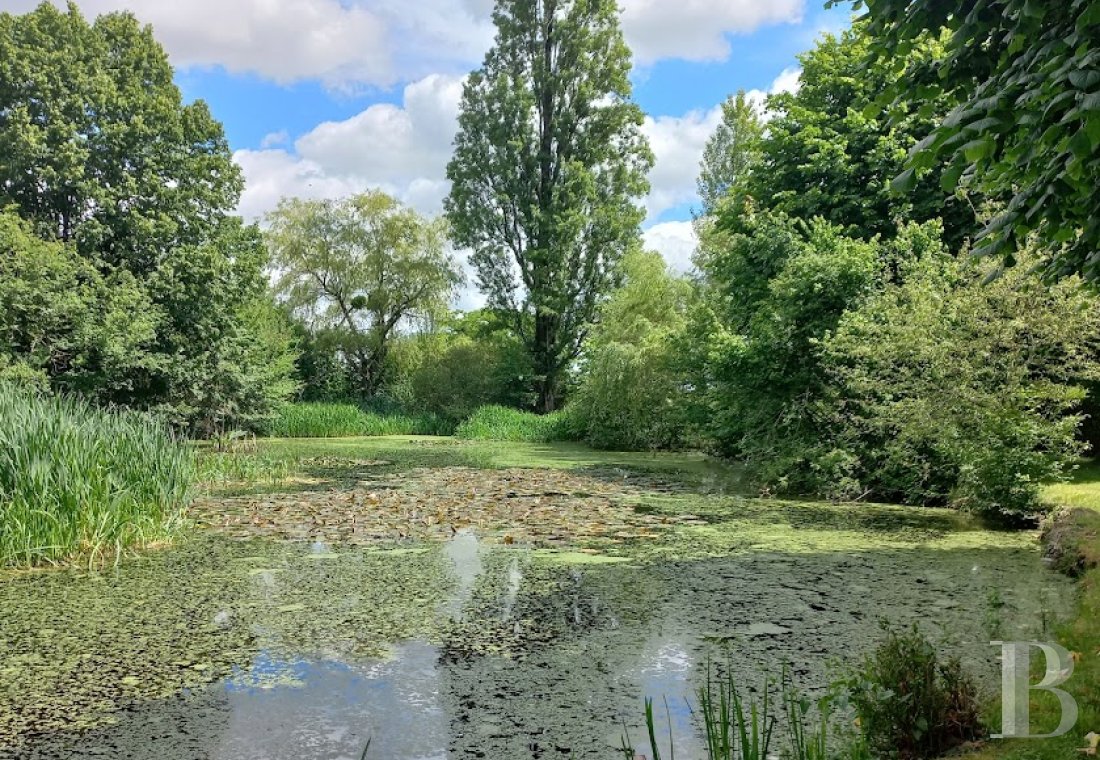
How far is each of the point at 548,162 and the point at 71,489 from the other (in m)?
21.5

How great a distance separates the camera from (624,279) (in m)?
25.8

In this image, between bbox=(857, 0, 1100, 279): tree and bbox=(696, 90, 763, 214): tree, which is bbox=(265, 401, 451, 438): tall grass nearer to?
bbox=(696, 90, 763, 214): tree

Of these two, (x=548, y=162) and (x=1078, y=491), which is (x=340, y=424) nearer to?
(x=548, y=162)

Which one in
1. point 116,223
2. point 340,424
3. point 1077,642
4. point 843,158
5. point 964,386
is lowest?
point 1077,642

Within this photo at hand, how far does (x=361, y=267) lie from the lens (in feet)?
98.1

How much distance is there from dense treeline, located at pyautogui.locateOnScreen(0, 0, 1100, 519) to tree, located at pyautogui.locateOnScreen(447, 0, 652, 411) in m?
0.09

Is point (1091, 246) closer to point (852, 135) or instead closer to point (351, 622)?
point (351, 622)

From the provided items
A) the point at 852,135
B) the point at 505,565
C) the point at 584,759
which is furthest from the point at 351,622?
the point at 852,135

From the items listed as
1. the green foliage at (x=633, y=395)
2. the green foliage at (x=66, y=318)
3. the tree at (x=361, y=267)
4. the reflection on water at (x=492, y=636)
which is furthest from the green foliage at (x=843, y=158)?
the tree at (x=361, y=267)

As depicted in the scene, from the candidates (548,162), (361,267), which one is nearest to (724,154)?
(548,162)

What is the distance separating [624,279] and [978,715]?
23283 millimetres

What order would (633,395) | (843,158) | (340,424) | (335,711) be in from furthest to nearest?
(340,424)
(633,395)
(843,158)
(335,711)

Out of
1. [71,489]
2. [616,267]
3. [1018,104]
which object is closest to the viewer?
[1018,104]

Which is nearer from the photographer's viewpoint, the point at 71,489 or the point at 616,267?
Answer: the point at 71,489
